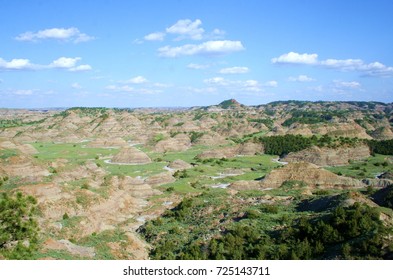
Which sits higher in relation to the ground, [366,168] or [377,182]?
[366,168]

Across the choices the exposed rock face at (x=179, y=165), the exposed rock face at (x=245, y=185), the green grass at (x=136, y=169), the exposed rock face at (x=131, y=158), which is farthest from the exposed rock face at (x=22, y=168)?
the exposed rock face at (x=131, y=158)

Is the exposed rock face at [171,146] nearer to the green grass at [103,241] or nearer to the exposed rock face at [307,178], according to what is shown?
the exposed rock face at [307,178]

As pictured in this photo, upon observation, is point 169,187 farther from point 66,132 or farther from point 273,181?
point 66,132

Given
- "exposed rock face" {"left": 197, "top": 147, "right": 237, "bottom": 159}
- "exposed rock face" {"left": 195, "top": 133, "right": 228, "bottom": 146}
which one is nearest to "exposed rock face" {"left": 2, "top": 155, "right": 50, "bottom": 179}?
"exposed rock face" {"left": 197, "top": 147, "right": 237, "bottom": 159}

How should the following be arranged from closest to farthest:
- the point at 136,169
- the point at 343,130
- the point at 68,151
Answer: the point at 136,169 → the point at 68,151 → the point at 343,130

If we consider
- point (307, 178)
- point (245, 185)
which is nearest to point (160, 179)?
point (245, 185)

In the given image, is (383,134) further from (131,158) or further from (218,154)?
(131,158)

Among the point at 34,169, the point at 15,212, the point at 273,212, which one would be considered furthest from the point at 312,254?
the point at 34,169
